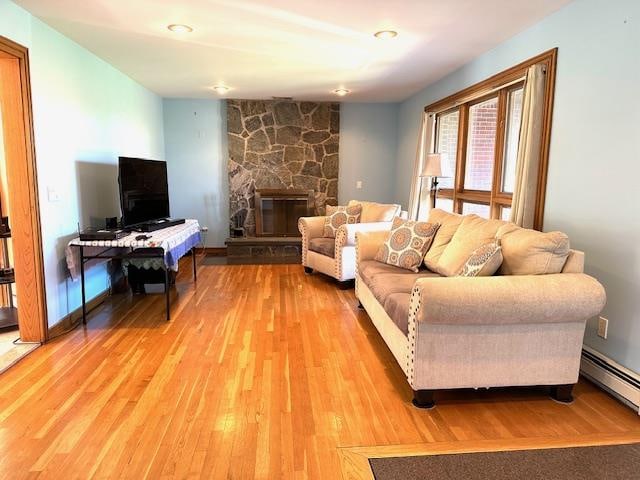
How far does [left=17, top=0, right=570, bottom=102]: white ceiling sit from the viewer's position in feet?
9.04

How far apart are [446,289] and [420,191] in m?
3.29

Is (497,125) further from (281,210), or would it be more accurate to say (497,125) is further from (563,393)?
(281,210)

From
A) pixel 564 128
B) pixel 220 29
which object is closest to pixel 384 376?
pixel 564 128

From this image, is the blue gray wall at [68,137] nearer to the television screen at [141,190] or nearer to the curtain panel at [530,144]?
the television screen at [141,190]

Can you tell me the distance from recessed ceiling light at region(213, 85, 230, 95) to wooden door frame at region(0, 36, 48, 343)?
2.61 m

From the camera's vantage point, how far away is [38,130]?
120 inches

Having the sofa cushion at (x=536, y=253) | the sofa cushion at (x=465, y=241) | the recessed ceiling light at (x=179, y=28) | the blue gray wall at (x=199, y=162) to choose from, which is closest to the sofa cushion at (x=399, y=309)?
the sofa cushion at (x=465, y=241)

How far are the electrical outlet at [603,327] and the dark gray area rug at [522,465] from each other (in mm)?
723

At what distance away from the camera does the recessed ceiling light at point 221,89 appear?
5.29 meters

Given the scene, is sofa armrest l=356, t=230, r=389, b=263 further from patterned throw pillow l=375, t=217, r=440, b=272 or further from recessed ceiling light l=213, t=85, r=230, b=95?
recessed ceiling light l=213, t=85, r=230, b=95

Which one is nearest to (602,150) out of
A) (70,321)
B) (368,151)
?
(70,321)

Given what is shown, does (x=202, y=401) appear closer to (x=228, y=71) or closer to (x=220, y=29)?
(x=220, y=29)

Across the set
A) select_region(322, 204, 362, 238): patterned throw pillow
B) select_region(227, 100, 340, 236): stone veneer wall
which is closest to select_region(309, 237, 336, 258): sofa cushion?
select_region(322, 204, 362, 238): patterned throw pillow

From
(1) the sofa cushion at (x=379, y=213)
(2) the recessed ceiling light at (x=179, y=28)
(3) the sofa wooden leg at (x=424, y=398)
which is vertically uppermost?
(2) the recessed ceiling light at (x=179, y=28)
